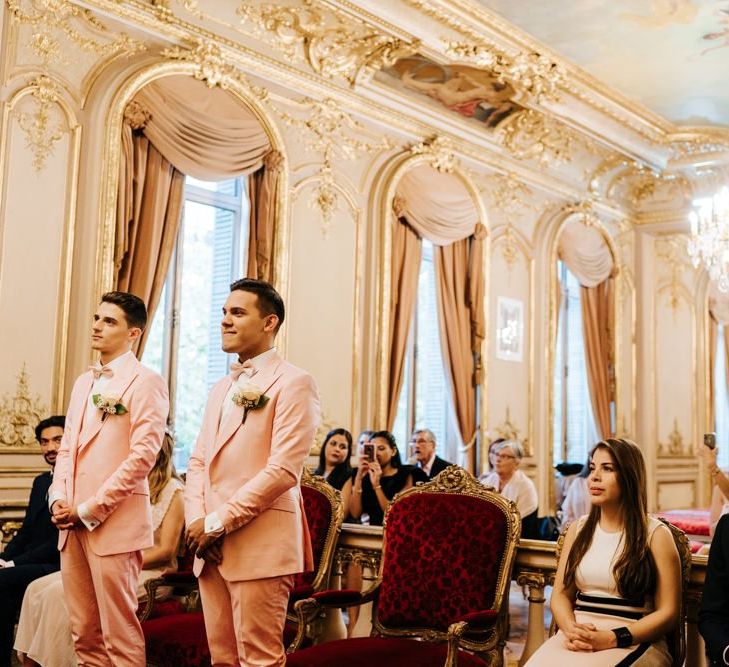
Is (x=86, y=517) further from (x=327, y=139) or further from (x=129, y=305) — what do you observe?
(x=327, y=139)

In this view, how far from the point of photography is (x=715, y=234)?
800 cm

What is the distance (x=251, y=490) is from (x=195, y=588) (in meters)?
1.54

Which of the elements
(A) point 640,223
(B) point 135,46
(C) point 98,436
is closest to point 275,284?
(B) point 135,46

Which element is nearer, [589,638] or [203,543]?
[203,543]

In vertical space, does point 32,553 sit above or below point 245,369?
below

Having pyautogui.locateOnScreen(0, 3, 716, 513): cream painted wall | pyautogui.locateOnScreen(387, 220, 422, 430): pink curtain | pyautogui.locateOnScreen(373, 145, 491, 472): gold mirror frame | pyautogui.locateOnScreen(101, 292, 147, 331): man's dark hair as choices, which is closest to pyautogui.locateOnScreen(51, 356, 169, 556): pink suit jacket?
pyautogui.locateOnScreen(101, 292, 147, 331): man's dark hair

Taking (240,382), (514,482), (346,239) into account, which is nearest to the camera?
(240,382)

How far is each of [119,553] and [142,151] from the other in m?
3.30

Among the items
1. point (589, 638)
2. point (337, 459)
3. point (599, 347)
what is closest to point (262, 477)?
point (589, 638)

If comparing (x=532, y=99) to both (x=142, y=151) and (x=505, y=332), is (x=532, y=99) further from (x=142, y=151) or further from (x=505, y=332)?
(x=142, y=151)

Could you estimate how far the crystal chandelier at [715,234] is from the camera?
7930 millimetres

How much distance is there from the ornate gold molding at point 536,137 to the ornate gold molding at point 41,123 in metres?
4.30

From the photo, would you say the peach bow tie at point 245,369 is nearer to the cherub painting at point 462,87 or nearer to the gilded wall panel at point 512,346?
the cherub painting at point 462,87

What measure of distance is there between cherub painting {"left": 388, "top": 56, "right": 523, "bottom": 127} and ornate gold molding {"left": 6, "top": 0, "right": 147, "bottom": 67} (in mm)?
2361
